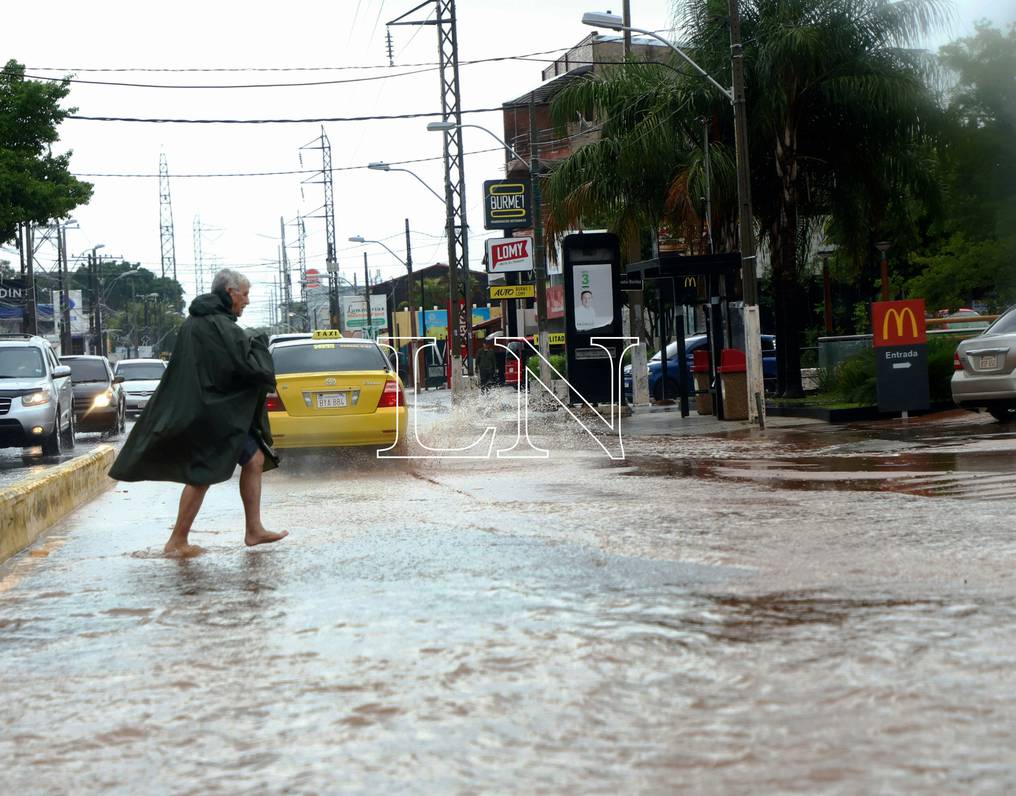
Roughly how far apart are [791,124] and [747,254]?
542 centimetres

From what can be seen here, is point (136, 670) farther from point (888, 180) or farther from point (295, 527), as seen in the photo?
point (888, 180)

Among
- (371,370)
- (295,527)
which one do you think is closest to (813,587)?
(295,527)

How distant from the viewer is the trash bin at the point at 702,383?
27344 millimetres

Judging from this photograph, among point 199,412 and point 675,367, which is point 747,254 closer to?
point 675,367

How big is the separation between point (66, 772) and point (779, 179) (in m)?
24.2

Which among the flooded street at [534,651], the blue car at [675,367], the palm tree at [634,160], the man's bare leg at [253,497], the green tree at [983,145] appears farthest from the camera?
the blue car at [675,367]

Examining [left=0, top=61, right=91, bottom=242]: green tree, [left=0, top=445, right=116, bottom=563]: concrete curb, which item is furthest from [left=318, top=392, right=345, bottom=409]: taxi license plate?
[left=0, top=61, right=91, bottom=242]: green tree

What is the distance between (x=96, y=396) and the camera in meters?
30.5

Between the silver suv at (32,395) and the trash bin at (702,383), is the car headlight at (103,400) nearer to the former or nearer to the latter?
the silver suv at (32,395)

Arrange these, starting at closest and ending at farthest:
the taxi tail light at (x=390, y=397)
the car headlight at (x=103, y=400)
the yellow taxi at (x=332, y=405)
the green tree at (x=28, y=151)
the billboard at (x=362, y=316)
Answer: the yellow taxi at (x=332, y=405)
the taxi tail light at (x=390, y=397)
the car headlight at (x=103, y=400)
the green tree at (x=28, y=151)
the billboard at (x=362, y=316)

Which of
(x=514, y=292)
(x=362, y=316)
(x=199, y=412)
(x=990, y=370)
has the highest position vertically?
(x=362, y=316)

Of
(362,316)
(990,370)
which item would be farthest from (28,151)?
(362,316)

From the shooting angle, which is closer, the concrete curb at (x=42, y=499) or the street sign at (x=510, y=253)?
the concrete curb at (x=42, y=499)

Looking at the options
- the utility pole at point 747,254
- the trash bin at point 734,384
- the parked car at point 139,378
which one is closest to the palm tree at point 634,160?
the trash bin at point 734,384
